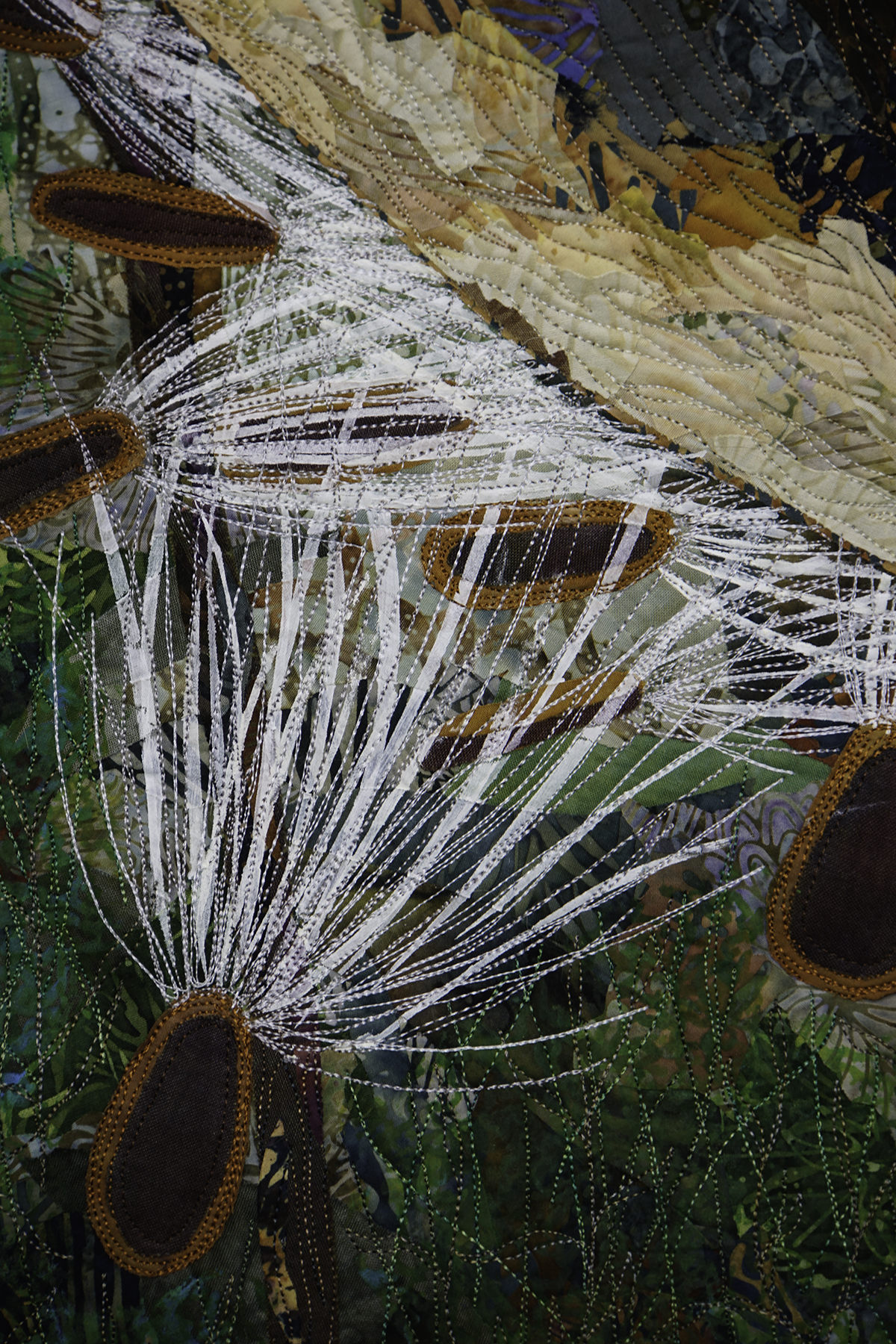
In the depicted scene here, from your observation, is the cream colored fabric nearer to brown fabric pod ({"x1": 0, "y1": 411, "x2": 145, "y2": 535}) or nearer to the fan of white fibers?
the fan of white fibers

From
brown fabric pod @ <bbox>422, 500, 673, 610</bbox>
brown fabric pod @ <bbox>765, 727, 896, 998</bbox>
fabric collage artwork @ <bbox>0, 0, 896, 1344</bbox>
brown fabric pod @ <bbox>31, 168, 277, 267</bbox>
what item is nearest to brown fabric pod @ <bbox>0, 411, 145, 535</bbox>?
fabric collage artwork @ <bbox>0, 0, 896, 1344</bbox>

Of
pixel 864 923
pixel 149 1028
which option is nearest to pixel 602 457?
pixel 864 923

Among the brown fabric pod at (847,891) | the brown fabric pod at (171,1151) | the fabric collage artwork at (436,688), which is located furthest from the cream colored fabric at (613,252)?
the brown fabric pod at (171,1151)

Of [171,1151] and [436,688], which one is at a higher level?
[436,688]

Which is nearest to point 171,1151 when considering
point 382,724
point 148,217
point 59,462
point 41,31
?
point 382,724

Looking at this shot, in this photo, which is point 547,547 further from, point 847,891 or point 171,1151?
point 171,1151

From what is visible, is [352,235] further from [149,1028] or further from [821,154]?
[149,1028]

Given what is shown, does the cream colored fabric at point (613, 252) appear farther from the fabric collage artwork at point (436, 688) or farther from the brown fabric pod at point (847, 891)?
the brown fabric pod at point (847, 891)

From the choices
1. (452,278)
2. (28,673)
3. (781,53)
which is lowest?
(28,673)
